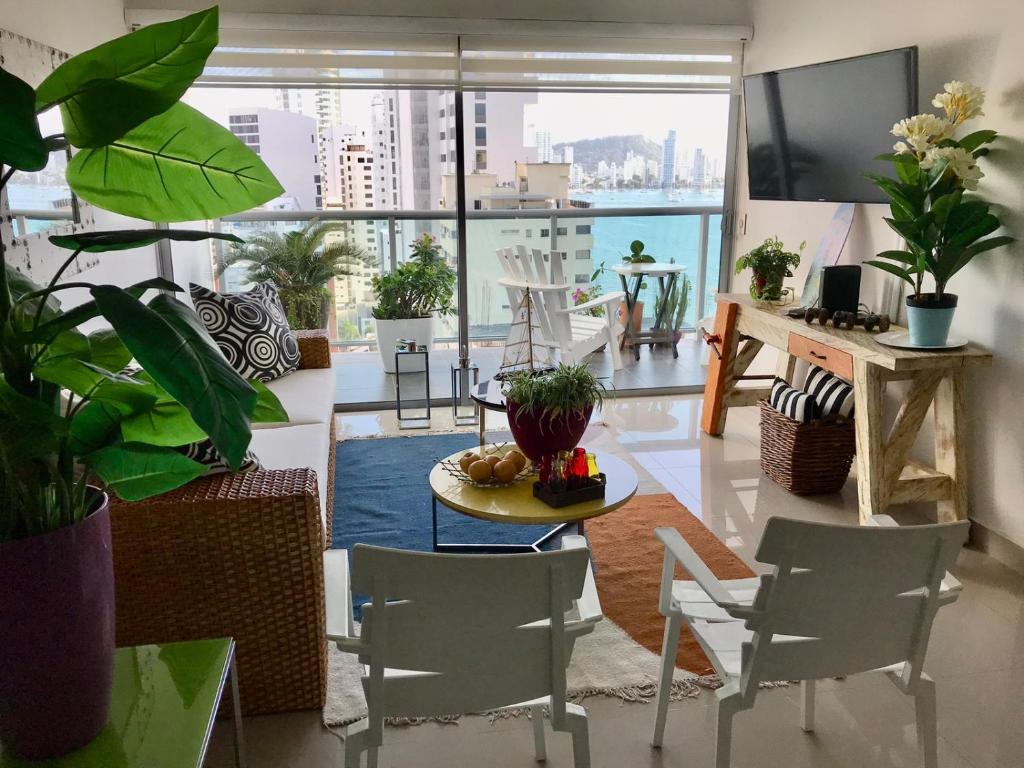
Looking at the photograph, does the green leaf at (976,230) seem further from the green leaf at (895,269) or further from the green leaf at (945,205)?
the green leaf at (895,269)

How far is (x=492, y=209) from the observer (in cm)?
530

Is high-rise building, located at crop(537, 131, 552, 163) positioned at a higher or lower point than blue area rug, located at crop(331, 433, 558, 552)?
higher

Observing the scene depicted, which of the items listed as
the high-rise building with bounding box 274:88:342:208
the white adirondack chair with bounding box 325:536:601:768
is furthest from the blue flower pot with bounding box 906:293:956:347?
the high-rise building with bounding box 274:88:342:208

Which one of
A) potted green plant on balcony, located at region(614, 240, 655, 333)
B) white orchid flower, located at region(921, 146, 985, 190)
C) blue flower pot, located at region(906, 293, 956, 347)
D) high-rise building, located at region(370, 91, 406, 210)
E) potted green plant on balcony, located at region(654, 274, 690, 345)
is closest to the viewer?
white orchid flower, located at region(921, 146, 985, 190)

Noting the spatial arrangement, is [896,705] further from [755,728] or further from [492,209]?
[492,209]

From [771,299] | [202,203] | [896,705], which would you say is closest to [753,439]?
[771,299]

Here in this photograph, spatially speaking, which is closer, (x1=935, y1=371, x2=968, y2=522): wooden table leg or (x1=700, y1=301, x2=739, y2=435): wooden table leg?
(x1=935, y1=371, x2=968, y2=522): wooden table leg

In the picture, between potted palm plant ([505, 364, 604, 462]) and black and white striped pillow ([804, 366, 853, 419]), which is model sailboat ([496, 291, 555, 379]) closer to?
black and white striped pillow ([804, 366, 853, 419])

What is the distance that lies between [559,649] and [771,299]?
3.12 m

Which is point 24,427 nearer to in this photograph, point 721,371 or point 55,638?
point 55,638

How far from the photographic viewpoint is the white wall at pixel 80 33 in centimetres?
294

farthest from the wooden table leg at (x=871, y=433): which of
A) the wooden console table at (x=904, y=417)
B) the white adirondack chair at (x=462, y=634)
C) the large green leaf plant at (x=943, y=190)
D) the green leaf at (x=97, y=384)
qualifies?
the green leaf at (x=97, y=384)

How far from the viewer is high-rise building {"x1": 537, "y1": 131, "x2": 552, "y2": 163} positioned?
5160mm

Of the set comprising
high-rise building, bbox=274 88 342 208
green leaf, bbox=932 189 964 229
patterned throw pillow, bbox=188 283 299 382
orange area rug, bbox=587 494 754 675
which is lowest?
orange area rug, bbox=587 494 754 675
